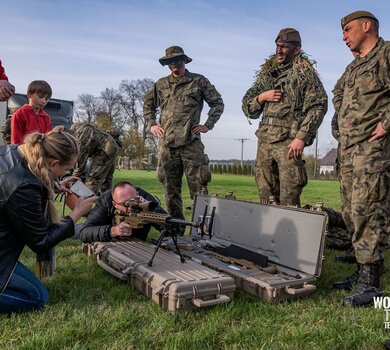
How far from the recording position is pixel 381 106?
11.3 ft

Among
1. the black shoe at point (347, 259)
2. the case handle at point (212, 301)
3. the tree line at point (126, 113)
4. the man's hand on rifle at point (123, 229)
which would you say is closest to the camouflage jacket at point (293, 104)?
the black shoe at point (347, 259)

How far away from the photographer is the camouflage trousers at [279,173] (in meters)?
4.62

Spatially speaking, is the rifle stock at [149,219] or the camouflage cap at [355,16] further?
the camouflage cap at [355,16]

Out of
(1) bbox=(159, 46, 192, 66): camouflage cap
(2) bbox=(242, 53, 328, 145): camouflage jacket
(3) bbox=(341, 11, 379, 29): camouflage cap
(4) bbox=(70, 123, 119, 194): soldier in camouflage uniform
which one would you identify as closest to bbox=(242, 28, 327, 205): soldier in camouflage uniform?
(2) bbox=(242, 53, 328, 145): camouflage jacket

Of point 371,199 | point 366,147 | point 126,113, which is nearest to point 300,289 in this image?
point 371,199

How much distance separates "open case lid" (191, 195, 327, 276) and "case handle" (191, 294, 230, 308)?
3.08 ft

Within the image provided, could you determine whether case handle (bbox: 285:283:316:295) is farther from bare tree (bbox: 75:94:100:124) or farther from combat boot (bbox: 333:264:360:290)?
bare tree (bbox: 75:94:100:124)

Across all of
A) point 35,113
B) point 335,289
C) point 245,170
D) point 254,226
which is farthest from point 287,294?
point 245,170

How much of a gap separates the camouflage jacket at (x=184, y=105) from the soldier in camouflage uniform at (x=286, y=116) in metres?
0.87

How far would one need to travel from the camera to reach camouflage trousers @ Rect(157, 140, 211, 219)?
5.54 metres

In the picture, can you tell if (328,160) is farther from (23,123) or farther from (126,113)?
(23,123)

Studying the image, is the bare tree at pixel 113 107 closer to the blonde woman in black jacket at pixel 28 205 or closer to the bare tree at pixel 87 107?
the bare tree at pixel 87 107

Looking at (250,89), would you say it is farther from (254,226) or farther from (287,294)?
(287,294)

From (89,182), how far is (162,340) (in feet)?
17.8
